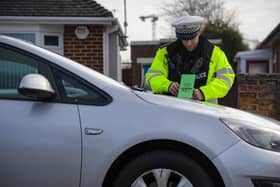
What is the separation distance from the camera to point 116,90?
3.47m

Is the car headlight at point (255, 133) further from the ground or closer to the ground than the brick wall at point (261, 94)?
further from the ground

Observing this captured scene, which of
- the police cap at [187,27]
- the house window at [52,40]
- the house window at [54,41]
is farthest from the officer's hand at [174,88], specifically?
the house window at [52,40]

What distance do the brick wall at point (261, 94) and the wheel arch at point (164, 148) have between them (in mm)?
4520

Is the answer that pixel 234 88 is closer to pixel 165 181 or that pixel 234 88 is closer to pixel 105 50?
pixel 105 50

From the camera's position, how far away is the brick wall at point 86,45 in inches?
420

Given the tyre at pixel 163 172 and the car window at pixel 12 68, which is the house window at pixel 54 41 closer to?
the car window at pixel 12 68

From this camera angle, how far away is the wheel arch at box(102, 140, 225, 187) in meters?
3.32

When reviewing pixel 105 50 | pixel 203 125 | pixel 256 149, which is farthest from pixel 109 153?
pixel 105 50

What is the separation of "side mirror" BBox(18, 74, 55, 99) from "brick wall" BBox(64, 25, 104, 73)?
24.1 feet

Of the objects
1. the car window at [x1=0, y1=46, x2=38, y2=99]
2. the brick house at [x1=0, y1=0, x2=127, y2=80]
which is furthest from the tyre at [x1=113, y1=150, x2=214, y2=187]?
the brick house at [x1=0, y1=0, x2=127, y2=80]

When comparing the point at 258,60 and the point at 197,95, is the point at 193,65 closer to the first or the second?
the point at 197,95

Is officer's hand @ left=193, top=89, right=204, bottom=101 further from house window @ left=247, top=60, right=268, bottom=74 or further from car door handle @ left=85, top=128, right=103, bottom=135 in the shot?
house window @ left=247, top=60, right=268, bottom=74

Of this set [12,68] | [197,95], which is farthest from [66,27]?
[12,68]

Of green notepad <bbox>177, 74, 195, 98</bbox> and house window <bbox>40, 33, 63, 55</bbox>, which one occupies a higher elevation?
house window <bbox>40, 33, 63, 55</bbox>
